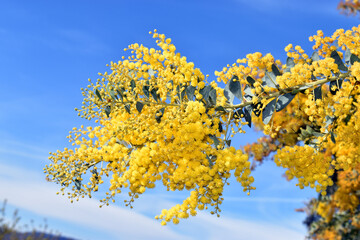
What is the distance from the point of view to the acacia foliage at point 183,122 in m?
2.81

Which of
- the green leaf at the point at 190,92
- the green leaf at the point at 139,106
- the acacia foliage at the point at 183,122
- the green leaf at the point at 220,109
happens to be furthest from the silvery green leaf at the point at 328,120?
the green leaf at the point at 139,106

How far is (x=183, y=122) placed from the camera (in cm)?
277

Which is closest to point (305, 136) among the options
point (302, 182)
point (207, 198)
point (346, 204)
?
point (302, 182)

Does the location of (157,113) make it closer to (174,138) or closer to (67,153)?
(174,138)

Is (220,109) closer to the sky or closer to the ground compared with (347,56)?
closer to the ground

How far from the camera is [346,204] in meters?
9.70

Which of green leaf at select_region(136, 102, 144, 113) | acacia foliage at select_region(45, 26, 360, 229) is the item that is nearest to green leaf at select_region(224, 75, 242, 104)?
acacia foliage at select_region(45, 26, 360, 229)

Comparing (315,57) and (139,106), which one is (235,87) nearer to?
(139,106)

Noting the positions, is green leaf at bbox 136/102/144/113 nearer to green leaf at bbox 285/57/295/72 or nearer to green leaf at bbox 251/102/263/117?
green leaf at bbox 251/102/263/117

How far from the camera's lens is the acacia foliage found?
2814mm

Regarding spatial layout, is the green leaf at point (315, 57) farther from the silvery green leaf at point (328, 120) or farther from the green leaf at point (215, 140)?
the green leaf at point (215, 140)

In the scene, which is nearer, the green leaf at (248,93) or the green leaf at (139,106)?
the green leaf at (139,106)

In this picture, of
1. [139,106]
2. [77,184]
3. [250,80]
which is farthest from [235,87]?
[77,184]

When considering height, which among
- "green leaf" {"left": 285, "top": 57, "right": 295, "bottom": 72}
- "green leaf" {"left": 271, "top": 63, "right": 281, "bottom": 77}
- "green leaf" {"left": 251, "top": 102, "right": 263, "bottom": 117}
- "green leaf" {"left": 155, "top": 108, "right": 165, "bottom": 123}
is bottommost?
"green leaf" {"left": 155, "top": 108, "right": 165, "bottom": 123}
